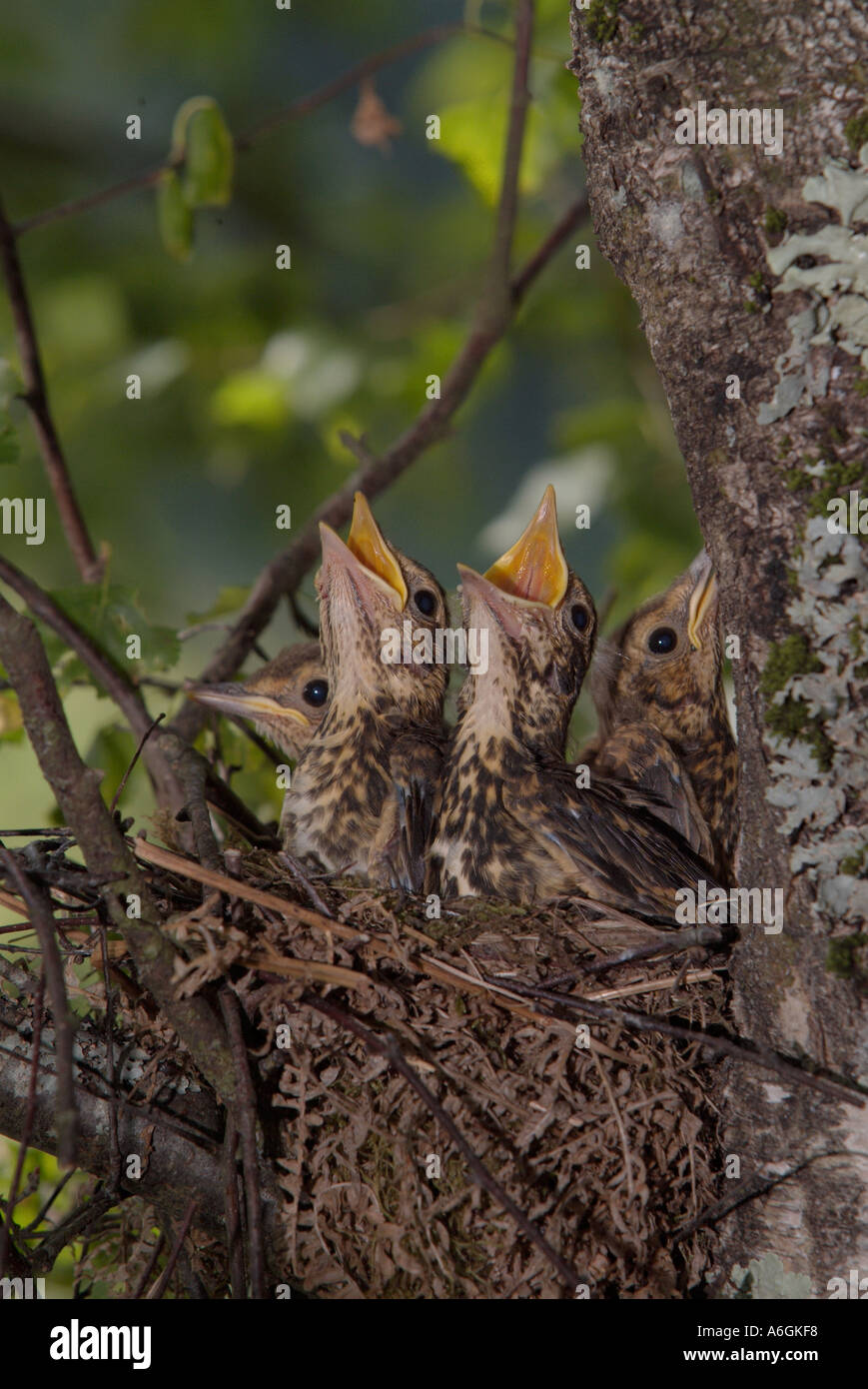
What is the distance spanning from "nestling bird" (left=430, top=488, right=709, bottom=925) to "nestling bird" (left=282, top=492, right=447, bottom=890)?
6 cm

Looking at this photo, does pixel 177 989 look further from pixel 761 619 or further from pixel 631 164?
pixel 631 164

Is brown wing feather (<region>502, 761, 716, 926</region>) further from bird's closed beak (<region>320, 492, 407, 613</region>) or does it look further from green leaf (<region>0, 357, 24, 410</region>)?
green leaf (<region>0, 357, 24, 410</region>)

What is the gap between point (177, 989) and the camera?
1210 mm

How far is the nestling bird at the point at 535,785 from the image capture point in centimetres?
173

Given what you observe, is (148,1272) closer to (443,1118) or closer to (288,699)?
(443,1118)

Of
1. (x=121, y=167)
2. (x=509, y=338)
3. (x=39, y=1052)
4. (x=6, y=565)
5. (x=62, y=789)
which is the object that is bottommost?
Answer: (x=39, y=1052)

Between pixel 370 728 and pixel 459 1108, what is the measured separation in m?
0.88

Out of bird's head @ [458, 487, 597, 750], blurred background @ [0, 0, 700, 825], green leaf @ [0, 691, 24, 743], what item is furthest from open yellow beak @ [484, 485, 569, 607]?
green leaf @ [0, 691, 24, 743]

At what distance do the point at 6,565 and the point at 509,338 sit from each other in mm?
2432

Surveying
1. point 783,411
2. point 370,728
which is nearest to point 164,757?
point 370,728

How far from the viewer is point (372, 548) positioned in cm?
213

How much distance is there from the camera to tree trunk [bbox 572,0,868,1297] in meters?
1.10

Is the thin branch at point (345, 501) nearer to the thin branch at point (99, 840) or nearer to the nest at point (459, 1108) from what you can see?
the nest at point (459, 1108)
